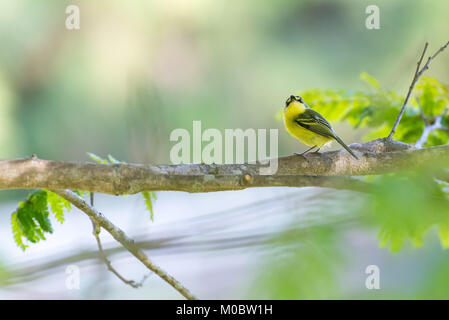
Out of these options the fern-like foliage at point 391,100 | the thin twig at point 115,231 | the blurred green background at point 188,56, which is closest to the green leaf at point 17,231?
the thin twig at point 115,231

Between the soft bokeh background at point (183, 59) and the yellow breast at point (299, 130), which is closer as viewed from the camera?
the yellow breast at point (299, 130)

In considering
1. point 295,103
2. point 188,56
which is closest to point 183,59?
point 188,56

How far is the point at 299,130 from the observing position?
1619 mm

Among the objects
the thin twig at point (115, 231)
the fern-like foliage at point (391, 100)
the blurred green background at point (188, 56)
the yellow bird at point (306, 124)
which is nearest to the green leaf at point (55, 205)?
the thin twig at point (115, 231)

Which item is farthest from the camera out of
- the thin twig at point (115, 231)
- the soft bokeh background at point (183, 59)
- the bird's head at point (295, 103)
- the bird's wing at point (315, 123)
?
the soft bokeh background at point (183, 59)

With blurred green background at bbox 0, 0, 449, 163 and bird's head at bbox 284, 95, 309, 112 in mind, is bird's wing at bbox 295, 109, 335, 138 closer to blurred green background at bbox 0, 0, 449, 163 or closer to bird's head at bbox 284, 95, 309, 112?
bird's head at bbox 284, 95, 309, 112

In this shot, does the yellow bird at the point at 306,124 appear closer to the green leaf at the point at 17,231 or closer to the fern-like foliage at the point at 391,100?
the fern-like foliage at the point at 391,100

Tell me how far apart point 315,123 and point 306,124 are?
0.04 metres

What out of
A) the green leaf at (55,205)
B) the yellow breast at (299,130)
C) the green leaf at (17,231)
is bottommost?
the green leaf at (17,231)

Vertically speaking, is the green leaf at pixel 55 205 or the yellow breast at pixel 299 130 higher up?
the yellow breast at pixel 299 130

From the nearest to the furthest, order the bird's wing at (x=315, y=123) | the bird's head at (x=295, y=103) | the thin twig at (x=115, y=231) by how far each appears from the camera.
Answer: the thin twig at (x=115, y=231)
the bird's wing at (x=315, y=123)
the bird's head at (x=295, y=103)

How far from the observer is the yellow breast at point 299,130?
159 cm
